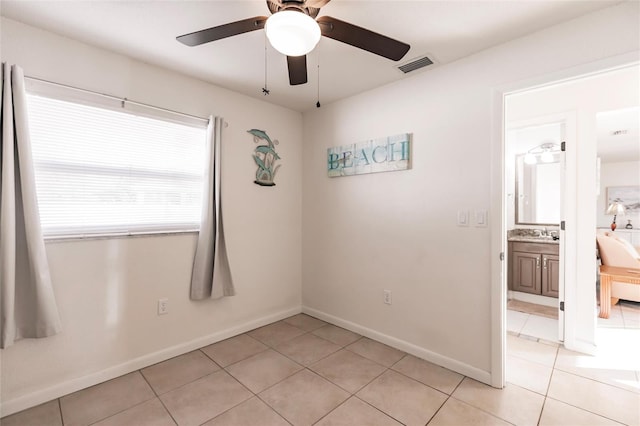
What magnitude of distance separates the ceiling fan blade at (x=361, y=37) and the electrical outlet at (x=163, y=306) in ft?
7.81

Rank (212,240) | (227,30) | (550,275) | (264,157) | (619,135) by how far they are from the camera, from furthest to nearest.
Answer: (619,135) < (550,275) < (264,157) < (212,240) < (227,30)

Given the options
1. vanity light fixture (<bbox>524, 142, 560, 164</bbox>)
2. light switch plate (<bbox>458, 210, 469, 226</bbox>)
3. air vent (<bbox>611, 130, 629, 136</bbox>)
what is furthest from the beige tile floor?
air vent (<bbox>611, 130, 629, 136</bbox>)

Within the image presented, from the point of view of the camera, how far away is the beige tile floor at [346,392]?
181 centimetres

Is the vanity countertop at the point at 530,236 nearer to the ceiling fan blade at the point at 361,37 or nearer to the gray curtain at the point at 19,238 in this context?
the ceiling fan blade at the point at 361,37

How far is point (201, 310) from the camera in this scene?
9.12ft

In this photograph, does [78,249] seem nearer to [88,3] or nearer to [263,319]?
[88,3]

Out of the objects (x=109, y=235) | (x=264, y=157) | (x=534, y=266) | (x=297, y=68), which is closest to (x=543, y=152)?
(x=534, y=266)

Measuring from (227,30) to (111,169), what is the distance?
1.47 metres

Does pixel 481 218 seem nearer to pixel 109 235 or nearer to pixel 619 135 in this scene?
pixel 109 235

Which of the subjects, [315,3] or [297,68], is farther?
[297,68]

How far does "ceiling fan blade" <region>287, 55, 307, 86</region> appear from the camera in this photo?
5.58 ft

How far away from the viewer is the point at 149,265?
2.45 m

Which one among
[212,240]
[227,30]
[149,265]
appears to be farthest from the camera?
[212,240]

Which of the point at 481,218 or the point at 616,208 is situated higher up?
the point at 616,208
